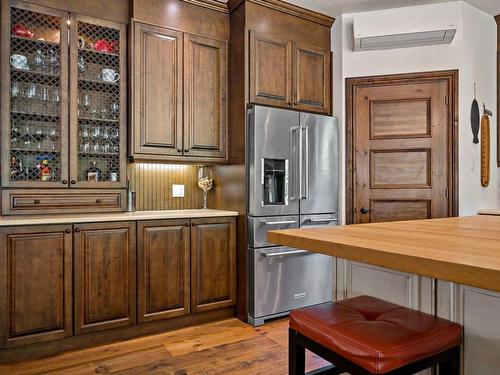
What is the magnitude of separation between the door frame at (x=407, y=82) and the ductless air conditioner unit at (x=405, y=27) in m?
0.30

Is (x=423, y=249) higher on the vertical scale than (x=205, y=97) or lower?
lower

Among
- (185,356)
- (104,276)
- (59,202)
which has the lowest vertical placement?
(185,356)

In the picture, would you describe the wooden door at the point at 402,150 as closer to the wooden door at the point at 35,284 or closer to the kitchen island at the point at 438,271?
the kitchen island at the point at 438,271

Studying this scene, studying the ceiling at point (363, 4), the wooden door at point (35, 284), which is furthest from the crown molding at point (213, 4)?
the wooden door at point (35, 284)

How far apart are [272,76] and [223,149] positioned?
0.78m

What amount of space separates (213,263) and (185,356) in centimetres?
79

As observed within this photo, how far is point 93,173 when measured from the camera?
2.91 m

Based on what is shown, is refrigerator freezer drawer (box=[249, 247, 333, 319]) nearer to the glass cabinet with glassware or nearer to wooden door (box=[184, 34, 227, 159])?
wooden door (box=[184, 34, 227, 159])

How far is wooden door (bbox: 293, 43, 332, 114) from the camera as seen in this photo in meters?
3.43

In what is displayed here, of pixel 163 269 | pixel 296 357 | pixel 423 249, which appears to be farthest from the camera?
pixel 163 269

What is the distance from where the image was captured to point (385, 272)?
1.52 meters

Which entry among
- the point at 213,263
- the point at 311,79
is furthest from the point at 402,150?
the point at 213,263

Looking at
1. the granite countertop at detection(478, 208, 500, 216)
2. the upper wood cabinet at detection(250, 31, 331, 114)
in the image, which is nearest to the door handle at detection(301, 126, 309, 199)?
the upper wood cabinet at detection(250, 31, 331, 114)

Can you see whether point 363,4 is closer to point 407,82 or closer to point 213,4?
point 407,82
